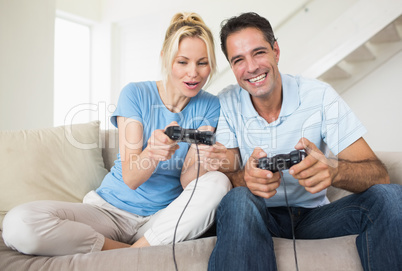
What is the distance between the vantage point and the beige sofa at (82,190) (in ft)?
3.73

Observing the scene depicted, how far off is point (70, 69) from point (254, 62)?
4119 millimetres

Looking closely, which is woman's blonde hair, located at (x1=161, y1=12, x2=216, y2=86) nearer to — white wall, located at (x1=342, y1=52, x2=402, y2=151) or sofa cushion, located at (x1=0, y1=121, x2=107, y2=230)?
A: sofa cushion, located at (x1=0, y1=121, x2=107, y2=230)

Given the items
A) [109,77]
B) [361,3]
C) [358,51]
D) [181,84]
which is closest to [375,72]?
[358,51]

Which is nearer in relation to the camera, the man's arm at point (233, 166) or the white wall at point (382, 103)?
the man's arm at point (233, 166)

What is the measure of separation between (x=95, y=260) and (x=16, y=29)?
3.22 metres

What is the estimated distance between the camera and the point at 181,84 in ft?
4.82

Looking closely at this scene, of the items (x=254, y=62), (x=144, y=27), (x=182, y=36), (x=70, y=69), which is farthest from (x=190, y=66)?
(x=70, y=69)

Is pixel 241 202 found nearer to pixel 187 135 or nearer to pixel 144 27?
pixel 187 135

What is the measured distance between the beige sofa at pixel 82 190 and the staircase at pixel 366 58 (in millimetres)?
1989

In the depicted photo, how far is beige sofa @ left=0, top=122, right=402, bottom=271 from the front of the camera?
1.14 metres

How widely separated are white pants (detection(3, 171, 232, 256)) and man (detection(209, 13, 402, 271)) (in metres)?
0.08

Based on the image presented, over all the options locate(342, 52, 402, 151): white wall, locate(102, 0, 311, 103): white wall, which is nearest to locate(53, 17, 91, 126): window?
locate(102, 0, 311, 103): white wall

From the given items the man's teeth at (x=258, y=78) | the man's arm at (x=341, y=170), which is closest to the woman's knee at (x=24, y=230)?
the man's arm at (x=341, y=170)

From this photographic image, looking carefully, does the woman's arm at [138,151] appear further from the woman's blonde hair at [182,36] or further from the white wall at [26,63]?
the white wall at [26,63]
